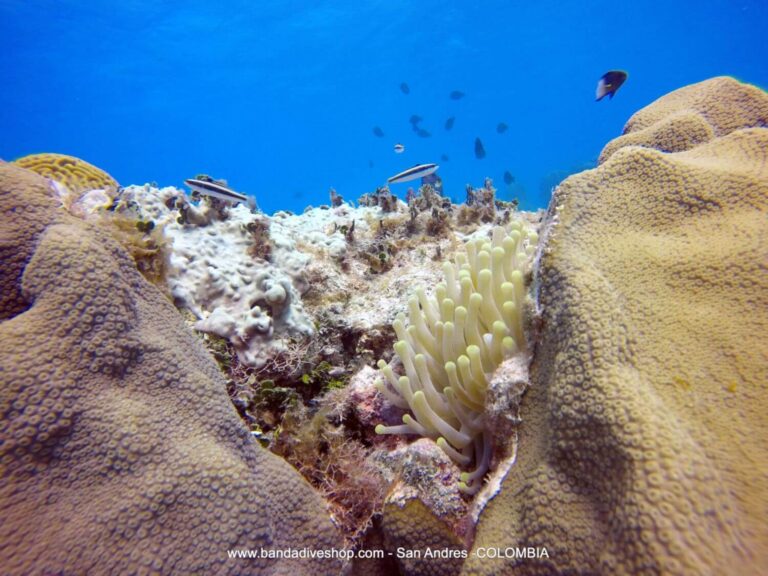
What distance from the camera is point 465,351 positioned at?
2.25 m

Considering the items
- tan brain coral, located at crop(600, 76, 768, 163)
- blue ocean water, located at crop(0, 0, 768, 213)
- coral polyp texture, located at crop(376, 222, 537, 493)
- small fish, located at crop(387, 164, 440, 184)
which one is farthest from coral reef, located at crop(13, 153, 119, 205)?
blue ocean water, located at crop(0, 0, 768, 213)

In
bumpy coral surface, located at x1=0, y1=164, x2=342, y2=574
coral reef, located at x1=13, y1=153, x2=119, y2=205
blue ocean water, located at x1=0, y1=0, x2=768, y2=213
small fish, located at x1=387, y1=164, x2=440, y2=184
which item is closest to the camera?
bumpy coral surface, located at x1=0, y1=164, x2=342, y2=574

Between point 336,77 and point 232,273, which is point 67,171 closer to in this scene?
point 232,273

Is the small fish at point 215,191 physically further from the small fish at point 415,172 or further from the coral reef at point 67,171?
the small fish at point 415,172

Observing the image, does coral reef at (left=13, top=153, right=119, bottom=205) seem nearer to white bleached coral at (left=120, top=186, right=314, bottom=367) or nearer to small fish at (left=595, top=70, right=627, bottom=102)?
white bleached coral at (left=120, top=186, right=314, bottom=367)

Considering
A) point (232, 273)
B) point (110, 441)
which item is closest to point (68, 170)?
point (232, 273)

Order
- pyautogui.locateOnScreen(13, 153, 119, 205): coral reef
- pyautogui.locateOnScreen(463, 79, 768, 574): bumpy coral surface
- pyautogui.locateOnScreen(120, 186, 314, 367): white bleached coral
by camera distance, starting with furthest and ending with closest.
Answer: pyautogui.locateOnScreen(13, 153, 119, 205): coral reef < pyautogui.locateOnScreen(120, 186, 314, 367): white bleached coral < pyautogui.locateOnScreen(463, 79, 768, 574): bumpy coral surface

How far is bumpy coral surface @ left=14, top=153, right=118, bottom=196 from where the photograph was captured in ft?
15.6

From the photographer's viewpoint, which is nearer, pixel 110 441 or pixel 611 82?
pixel 110 441

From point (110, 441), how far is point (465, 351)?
1803mm

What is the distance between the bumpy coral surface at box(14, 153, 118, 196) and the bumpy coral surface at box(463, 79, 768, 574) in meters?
5.33

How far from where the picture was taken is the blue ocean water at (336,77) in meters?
47.4

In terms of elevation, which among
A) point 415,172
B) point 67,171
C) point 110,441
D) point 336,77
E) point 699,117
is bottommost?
point 110,441

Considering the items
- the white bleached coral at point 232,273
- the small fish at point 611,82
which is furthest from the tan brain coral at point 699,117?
the small fish at point 611,82
